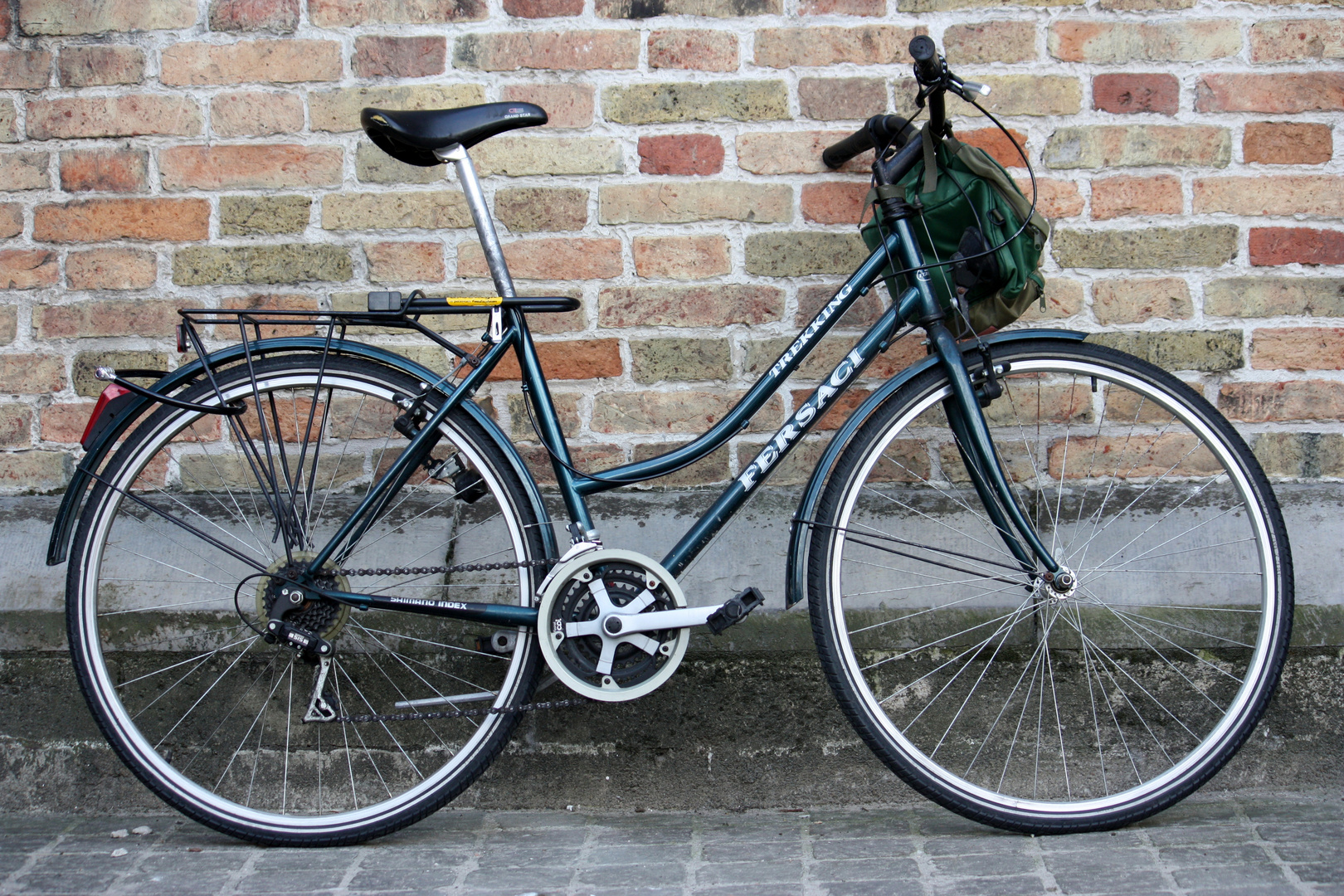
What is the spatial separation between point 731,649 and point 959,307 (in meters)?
0.81

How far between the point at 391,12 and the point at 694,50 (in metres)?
0.66

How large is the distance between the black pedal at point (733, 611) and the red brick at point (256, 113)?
139 centimetres

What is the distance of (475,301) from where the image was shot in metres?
1.84

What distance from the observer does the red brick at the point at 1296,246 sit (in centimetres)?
221

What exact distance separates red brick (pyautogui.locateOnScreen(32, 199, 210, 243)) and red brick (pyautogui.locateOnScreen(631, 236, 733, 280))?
0.96 m

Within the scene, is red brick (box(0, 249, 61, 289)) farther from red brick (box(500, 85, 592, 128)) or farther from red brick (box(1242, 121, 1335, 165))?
red brick (box(1242, 121, 1335, 165))

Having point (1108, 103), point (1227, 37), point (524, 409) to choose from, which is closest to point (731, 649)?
point (524, 409)

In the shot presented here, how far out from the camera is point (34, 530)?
220 cm

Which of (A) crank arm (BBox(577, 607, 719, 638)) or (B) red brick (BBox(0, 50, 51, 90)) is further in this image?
(B) red brick (BBox(0, 50, 51, 90))

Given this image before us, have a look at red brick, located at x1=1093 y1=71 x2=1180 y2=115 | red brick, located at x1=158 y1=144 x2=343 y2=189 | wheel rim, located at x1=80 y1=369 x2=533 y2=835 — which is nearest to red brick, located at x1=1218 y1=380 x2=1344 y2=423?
red brick, located at x1=1093 y1=71 x2=1180 y2=115

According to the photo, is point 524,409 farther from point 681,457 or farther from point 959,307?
point 959,307

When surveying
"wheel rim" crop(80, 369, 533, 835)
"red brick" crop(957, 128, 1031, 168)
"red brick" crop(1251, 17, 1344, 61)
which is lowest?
"wheel rim" crop(80, 369, 533, 835)

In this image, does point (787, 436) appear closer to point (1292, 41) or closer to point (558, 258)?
point (558, 258)

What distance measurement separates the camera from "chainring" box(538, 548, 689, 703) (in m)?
1.83
